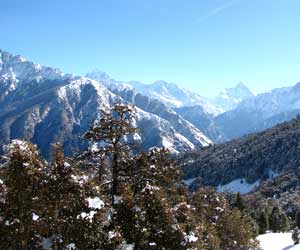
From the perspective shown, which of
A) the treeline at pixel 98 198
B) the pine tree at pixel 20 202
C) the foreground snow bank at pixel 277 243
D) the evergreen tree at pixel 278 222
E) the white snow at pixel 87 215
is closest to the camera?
the pine tree at pixel 20 202

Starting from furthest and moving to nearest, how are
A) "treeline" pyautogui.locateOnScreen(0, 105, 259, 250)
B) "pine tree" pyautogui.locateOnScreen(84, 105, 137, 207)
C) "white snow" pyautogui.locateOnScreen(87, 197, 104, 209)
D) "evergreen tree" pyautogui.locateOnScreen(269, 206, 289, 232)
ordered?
1. "evergreen tree" pyautogui.locateOnScreen(269, 206, 289, 232)
2. "pine tree" pyautogui.locateOnScreen(84, 105, 137, 207)
3. "white snow" pyautogui.locateOnScreen(87, 197, 104, 209)
4. "treeline" pyautogui.locateOnScreen(0, 105, 259, 250)

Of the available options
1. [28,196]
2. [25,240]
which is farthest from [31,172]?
[25,240]

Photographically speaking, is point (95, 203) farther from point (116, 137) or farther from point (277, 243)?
point (277, 243)

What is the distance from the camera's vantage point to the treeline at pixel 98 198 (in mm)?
22219

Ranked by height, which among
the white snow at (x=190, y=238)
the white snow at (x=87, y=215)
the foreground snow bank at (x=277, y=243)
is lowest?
the white snow at (x=190, y=238)

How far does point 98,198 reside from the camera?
80.7 feet

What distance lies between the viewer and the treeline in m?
22.2

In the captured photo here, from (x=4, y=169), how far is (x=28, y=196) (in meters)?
1.86

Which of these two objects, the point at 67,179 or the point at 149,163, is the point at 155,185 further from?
the point at 67,179

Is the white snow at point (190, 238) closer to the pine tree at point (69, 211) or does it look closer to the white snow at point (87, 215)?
the pine tree at point (69, 211)

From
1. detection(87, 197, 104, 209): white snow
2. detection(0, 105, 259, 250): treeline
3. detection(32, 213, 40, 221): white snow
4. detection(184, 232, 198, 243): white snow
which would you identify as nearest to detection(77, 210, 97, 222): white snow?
detection(0, 105, 259, 250): treeline

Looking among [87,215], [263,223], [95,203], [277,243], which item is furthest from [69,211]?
[263,223]

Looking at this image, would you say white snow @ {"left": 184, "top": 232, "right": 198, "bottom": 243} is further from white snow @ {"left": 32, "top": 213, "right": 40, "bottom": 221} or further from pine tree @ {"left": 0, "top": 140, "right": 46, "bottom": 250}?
white snow @ {"left": 32, "top": 213, "right": 40, "bottom": 221}

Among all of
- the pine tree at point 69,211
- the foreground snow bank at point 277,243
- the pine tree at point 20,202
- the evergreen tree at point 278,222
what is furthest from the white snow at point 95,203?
the evergreen tree at point 278,222
